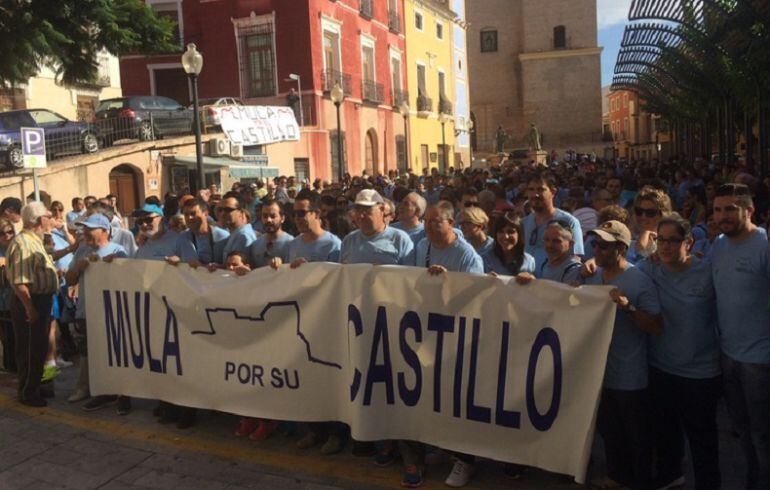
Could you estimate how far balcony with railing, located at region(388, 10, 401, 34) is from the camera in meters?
35.3

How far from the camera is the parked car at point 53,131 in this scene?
60.1 feet

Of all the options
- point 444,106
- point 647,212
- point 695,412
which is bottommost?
point 695,412

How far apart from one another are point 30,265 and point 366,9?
2806 cm

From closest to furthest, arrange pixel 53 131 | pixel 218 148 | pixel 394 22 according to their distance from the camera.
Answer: pixel 53 131
pixel 218 148
pixel 394 22

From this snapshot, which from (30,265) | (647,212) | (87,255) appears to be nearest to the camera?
(647,212)

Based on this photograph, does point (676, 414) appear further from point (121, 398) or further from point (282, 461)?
point (121, 398)

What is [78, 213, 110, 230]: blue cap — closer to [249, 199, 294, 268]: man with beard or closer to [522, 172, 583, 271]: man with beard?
[249, 199, 294, 268]: man with beard

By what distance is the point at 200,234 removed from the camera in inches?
257

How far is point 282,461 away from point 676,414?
2528 mm

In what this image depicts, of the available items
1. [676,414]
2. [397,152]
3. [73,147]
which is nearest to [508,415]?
[676,414]

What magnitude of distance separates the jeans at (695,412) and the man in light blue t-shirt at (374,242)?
1.93 metres

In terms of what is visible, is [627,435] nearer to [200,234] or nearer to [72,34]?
[200,234]

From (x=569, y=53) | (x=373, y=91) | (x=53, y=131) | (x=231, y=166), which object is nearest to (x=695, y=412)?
(x=231, y=166)

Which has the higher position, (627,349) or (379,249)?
(379,249)
